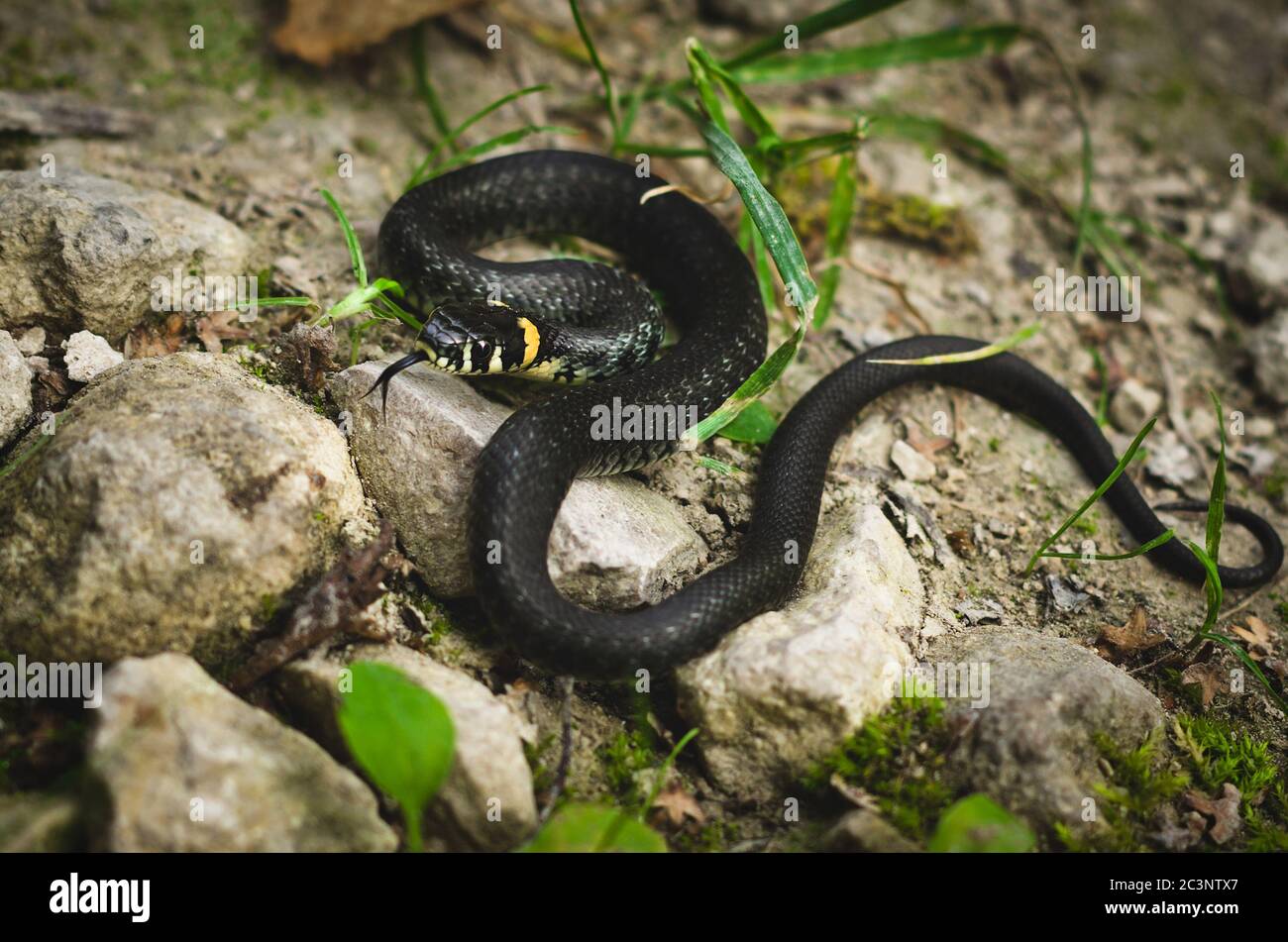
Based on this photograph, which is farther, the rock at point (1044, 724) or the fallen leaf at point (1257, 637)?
the fallen leaf at point (1257, 637)

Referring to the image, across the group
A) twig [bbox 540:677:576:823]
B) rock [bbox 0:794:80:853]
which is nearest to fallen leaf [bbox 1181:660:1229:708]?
twig [bbox 540:677:576:823]

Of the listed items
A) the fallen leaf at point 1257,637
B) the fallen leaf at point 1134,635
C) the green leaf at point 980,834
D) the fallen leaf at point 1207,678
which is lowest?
the green leaf at point 980,834

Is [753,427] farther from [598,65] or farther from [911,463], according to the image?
[598,65]

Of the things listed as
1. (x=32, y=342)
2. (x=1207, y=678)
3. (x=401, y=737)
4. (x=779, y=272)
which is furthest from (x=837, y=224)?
(x=32, y=342)

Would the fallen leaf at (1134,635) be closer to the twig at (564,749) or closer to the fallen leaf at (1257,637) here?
the fallen leaf at (1257,637)

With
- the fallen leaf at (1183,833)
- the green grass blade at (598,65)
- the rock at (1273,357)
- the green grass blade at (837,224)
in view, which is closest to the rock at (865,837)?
the fallen leaf at (1183,833)

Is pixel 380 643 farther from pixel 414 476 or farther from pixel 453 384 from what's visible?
pixel 453 384

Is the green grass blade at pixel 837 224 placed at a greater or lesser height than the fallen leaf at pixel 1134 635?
greater
